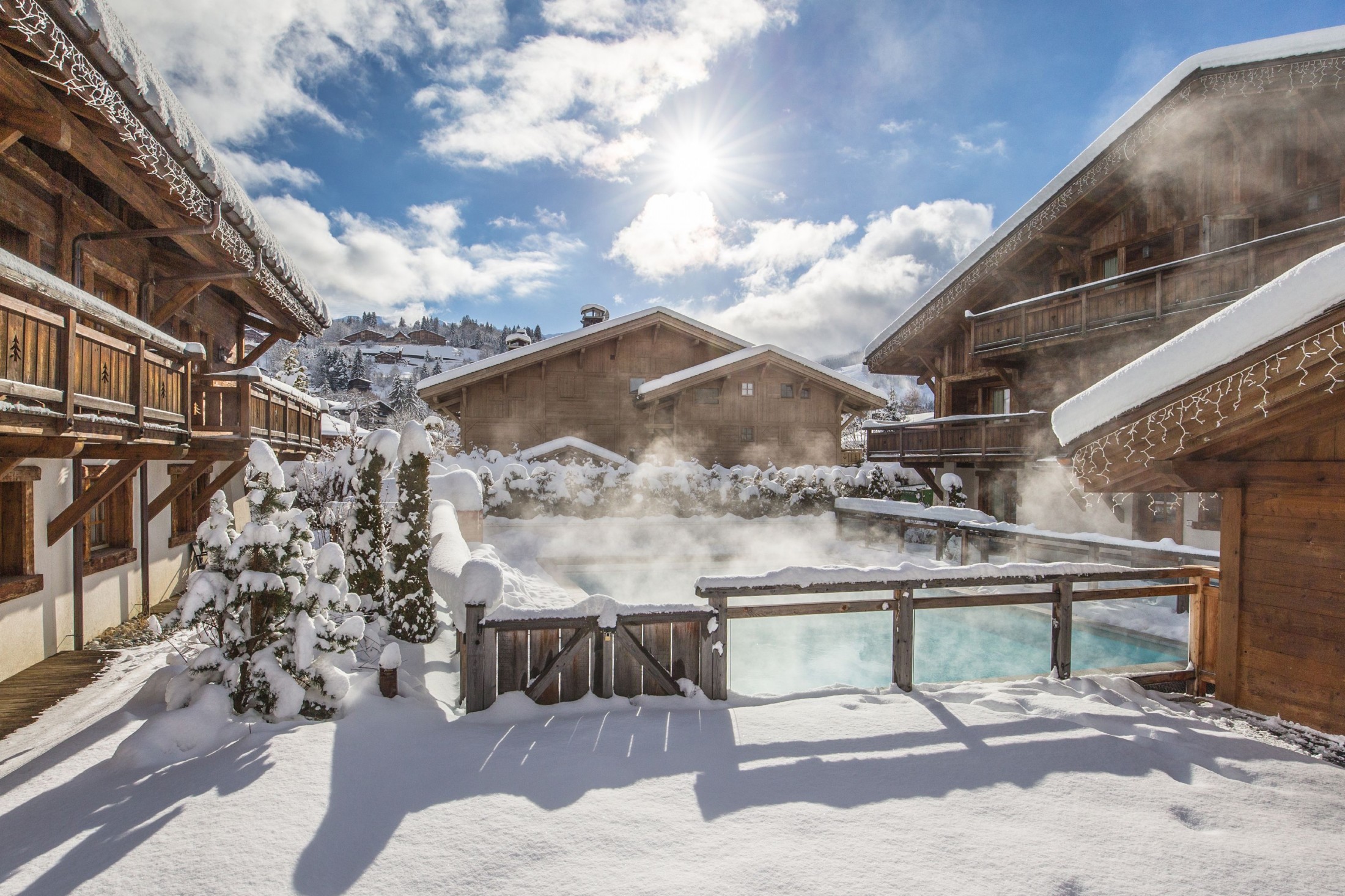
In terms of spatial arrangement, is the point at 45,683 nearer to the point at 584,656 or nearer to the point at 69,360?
the point at 69,360

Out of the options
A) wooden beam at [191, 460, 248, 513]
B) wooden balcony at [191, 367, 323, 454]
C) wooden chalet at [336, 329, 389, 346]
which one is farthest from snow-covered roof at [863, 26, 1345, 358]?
wooden chalet at [336, 329, 389, 346]

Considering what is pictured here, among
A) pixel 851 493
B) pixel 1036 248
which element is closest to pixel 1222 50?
pixel 1036 248

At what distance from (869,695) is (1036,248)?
17799 millimetres

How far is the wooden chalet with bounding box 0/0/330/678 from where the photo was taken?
4.76 m

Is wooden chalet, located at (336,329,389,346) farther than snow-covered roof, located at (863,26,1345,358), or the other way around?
wooden chalet, located at (336,329,389,346)

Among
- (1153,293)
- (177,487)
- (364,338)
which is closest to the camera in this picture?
(177,487)

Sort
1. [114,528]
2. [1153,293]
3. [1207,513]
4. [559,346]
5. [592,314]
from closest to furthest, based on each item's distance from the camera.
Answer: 1. [114,528]
2. [1207,513]
3. [1153,293]
4. [559,346]
5. [592,314]

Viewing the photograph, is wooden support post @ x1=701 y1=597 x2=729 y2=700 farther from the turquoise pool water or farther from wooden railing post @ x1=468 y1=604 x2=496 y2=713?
the turquoise pool water

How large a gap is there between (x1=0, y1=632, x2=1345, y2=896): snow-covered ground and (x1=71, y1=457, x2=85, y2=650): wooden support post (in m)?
3.45

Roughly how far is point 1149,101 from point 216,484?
20913 mm

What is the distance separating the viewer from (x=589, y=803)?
3.76m

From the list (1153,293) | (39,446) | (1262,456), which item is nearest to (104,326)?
(39,446)

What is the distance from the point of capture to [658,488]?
20297 mm

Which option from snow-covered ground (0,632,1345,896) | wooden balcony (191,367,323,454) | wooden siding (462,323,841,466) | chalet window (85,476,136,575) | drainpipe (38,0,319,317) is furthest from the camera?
wooden siding (462,323,841,466)
